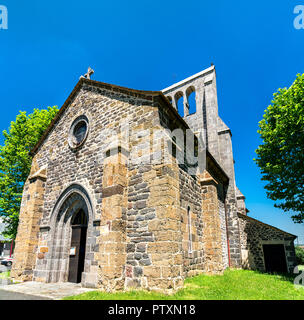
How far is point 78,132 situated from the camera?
10.1 m

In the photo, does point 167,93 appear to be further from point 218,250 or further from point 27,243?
point 27,243

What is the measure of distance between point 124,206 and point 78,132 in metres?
4.89

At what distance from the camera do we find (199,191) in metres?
10.0

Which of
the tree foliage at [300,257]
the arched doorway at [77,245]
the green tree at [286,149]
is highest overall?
the green tree at [286,149]

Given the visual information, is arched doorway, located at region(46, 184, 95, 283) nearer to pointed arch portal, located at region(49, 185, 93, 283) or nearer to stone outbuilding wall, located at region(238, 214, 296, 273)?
pointed arch portal, located at region(49, 185, 93, 283)

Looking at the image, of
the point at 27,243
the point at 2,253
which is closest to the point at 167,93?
the point at 27,243

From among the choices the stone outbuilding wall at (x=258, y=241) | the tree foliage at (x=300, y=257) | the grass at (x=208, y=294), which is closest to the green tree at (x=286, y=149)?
the stone outbuilding wall at (x=258, y=241)

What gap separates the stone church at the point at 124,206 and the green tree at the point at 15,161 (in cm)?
523

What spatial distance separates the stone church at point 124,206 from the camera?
6191 millimetres

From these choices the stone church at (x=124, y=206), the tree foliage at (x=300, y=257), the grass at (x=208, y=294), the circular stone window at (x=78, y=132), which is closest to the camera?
the grass at (x=208, y=294)

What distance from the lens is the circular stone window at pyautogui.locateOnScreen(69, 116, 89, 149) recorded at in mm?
9579

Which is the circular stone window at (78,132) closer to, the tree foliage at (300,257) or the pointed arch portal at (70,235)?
the pointed arch portal at (70,235)

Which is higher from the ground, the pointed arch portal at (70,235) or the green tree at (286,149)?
the green tree at (286,149)

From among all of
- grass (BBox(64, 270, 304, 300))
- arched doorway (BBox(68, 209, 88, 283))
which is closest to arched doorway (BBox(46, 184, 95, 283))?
arched doorway (BBox(68, 209, 88, 283))
